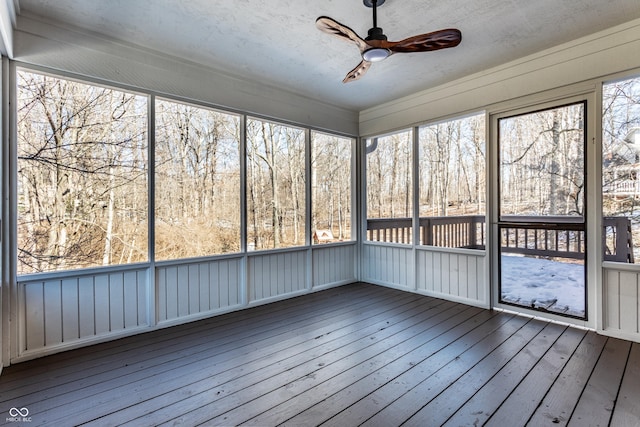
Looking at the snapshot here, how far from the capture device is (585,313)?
10.6 ft

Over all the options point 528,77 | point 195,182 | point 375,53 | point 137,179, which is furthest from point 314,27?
point 528,77

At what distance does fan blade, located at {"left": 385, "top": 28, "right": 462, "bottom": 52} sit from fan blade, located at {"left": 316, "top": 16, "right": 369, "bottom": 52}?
0.80ft

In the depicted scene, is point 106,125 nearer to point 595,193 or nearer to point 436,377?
point 436,377

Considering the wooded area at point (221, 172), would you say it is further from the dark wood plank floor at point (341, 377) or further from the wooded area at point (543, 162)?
the dark wood plank floor at point (341, 377)

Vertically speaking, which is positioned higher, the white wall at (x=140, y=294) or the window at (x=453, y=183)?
the window at (x=453, y=183)

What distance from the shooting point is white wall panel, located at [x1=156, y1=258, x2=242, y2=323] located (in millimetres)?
3443

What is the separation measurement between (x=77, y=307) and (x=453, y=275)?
4251 mm

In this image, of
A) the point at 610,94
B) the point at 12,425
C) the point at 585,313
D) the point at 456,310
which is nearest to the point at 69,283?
the point at 12,425

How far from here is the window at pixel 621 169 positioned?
2.96 metres

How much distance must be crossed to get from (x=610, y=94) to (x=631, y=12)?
0.69 meters

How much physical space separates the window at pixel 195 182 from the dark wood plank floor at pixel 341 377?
37.8 inches

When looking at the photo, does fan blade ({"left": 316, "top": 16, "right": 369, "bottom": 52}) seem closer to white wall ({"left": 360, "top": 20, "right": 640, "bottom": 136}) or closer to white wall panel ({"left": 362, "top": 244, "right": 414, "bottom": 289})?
white wall ({"left": 360, "top": 20, "right": 640, "bottom": 136})

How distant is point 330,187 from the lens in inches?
201

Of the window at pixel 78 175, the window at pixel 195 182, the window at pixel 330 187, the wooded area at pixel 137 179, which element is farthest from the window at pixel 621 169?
the window at pixel 78 175
